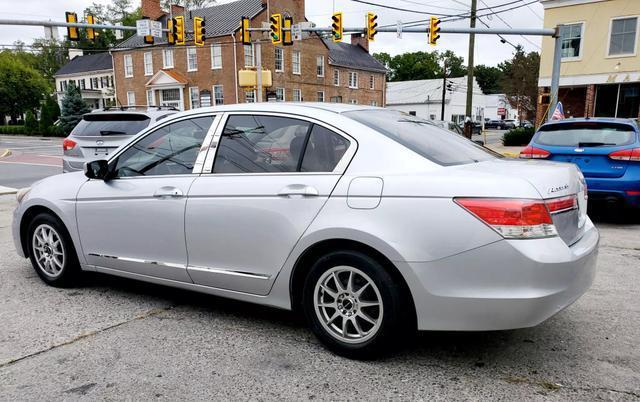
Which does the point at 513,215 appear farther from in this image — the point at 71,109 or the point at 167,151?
the point at 71,109

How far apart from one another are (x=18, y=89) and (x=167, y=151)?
67.0m

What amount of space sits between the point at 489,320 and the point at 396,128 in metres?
1.41

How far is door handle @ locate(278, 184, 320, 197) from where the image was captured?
3.24m

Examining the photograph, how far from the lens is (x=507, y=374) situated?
3061 millimetres

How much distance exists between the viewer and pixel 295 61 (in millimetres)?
41969

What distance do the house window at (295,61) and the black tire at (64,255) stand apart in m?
38.4

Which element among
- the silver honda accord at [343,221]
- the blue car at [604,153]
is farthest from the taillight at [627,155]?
the silver honda accord at [343,221]

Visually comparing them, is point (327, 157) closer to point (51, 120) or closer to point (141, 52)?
point (141, 52)

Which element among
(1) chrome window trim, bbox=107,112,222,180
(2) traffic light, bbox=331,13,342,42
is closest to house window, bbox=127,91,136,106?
(2) traffic light, bbox=331,13,342,42

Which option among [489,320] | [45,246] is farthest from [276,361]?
[45,246]

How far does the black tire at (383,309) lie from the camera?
3008 millimetres

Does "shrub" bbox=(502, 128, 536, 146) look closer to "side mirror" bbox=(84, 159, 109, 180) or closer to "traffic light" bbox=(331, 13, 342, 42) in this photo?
"traffic light" bbox=(331, 13, 342, 42)

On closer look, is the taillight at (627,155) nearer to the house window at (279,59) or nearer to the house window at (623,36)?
the house window at (623,36)

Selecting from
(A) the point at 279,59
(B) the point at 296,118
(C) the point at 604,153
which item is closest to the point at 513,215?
(B) the point at 296,118
